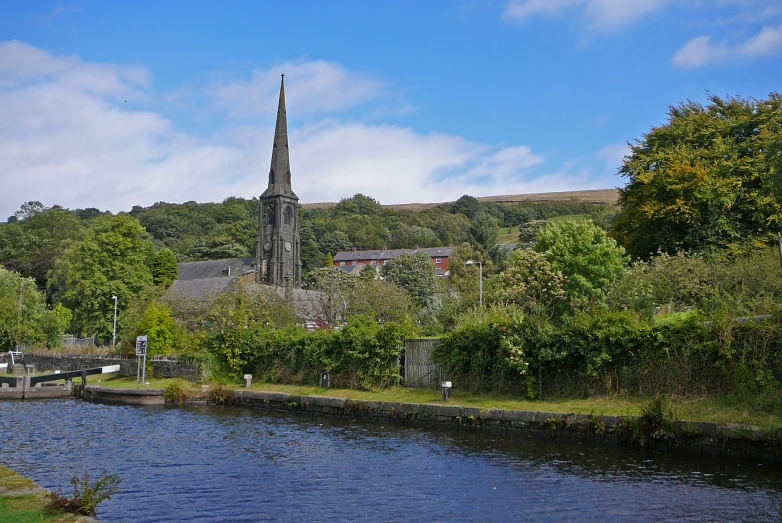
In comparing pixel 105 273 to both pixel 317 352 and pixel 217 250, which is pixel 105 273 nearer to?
pixel 317 352

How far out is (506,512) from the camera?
39.9ft

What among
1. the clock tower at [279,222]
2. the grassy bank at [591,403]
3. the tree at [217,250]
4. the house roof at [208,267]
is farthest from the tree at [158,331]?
the tree at [217,250]

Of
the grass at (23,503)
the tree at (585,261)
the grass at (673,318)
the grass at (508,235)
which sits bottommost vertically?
the grass at (23,503)

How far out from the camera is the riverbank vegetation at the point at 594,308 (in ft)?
66.4

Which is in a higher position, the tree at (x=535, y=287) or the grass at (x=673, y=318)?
the tree at (x=535, y=287)

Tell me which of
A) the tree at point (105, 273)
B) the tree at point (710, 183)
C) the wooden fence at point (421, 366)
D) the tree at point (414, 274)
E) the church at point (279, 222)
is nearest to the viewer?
the wooden fence at point (421, 366)

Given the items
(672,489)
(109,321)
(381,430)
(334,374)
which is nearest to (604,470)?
(672,489)

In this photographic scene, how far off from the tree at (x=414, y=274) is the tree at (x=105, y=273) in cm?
2635

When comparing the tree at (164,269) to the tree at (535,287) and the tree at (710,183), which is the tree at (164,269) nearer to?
the tree at (710,183)

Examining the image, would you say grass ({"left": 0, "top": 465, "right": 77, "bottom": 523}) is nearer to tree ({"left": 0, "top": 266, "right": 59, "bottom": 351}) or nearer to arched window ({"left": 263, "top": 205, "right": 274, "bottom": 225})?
tree ({"left": 0, "top": 266, "right": 59, "bottom": 351})

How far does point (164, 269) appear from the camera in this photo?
86.9m

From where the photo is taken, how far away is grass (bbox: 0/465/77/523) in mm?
8211

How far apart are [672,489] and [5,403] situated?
31035mm

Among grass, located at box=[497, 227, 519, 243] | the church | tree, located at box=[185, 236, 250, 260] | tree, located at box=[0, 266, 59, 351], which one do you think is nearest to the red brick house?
grass, located at box=[497, 227, 519, 243]
